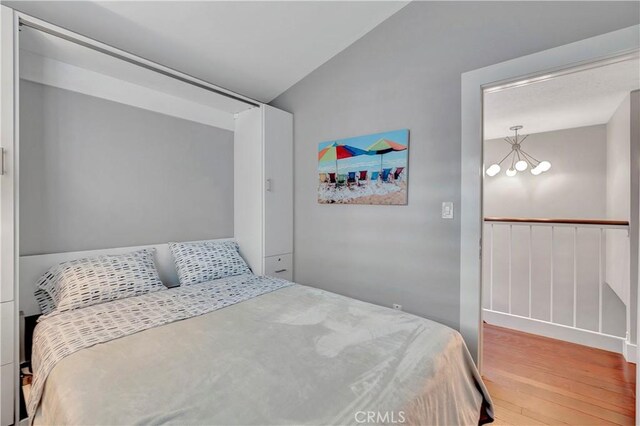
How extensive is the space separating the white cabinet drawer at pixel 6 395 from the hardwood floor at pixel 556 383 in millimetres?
2675

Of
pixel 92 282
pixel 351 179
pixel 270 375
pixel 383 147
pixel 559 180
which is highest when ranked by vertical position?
pixel 383 147

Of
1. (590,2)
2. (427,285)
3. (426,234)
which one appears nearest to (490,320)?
(427,285)

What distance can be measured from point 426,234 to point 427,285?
1.28ft

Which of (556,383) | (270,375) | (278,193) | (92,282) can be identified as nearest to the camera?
(270,375)

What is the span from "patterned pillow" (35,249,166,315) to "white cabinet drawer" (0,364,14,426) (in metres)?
0.33

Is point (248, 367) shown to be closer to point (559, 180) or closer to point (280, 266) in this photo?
point (280, 266)

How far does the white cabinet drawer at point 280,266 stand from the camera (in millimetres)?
2840

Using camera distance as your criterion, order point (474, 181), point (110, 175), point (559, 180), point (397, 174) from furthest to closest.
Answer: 1. point (559, 180)
2. point (397, 174)
3. point (110, 175)
4. point (474, 181)

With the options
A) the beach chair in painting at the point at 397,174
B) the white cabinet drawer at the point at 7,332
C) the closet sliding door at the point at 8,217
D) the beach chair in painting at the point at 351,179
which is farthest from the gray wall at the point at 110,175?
the beach chair in painting at the point at 397,174

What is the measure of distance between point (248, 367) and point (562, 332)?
3055 millimetres

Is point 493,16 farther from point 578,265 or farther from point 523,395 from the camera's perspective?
point 578,265

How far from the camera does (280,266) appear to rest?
9.75 ft

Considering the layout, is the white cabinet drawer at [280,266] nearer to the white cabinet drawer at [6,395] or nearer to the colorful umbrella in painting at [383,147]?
the colorful umbrella in painting at [383,147]

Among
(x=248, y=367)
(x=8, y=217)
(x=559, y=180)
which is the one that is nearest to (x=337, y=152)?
(x=248, y=367)
